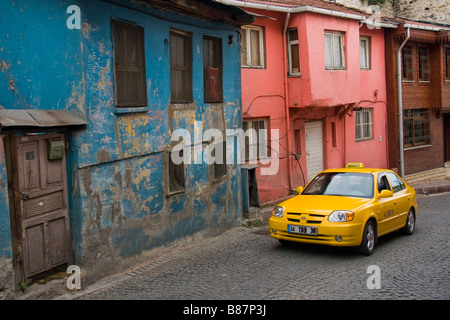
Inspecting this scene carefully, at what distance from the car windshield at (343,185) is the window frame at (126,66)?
395cm

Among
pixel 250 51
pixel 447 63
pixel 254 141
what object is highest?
pixel 447 63

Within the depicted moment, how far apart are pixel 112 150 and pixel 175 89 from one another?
2554mm

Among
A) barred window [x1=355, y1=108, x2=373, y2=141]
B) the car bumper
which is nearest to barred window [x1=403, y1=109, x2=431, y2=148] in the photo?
barred window [x1=355, y1=108, x2=373, y2=141]

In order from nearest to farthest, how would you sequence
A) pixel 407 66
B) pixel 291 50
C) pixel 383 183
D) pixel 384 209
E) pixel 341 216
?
pixel 341 216 < pixel 384 209 < pixel 383 183 < pixel 291 50 < pixel 407 66

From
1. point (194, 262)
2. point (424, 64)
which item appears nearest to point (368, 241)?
point (194, 262)

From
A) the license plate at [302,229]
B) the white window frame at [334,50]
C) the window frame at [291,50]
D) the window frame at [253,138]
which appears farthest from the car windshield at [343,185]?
the white window frame at [334,50]

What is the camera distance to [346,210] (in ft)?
29.4

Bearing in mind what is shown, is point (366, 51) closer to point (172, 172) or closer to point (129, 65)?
point (172, 172)

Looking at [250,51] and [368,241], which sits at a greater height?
[250,51]

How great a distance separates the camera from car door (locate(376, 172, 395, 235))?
9.73m

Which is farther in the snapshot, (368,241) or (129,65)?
(368,241)

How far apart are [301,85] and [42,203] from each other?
10.8m

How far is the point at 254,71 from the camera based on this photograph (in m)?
15.4
